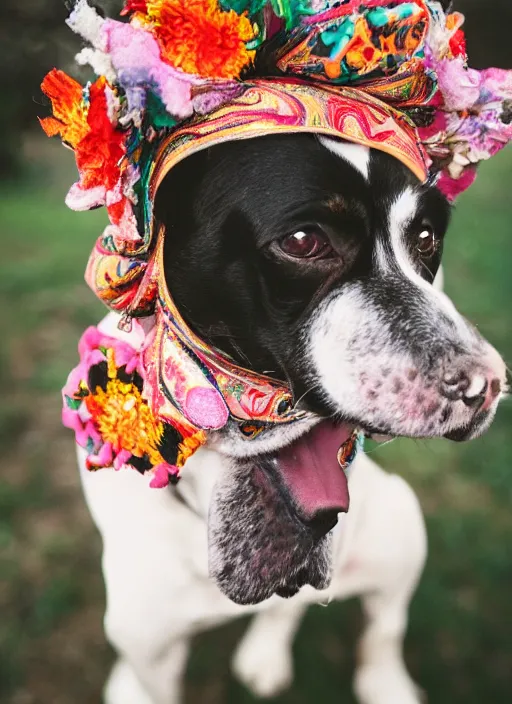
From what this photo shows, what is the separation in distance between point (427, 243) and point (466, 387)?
26cm

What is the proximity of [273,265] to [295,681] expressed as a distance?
1032 millimetres

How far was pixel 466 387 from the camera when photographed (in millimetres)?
794

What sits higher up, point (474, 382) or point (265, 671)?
point (474, 382)

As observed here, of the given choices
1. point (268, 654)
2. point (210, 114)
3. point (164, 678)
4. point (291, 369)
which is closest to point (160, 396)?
point (291, 369)

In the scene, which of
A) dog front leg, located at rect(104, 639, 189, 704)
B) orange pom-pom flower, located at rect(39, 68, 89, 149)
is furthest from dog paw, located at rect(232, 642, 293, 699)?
orange pom-pom flower, located at rect(39, 68, 89, 149)

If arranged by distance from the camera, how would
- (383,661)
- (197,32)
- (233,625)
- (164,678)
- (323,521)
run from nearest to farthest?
(197,32) < (323,521) < (164,678) < (383,661) < (233,625)

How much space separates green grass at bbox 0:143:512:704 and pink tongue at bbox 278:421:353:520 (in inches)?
26.4

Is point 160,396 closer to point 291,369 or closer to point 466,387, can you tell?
point 291,369

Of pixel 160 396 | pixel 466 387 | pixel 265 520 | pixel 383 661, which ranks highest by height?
pixel 466 387

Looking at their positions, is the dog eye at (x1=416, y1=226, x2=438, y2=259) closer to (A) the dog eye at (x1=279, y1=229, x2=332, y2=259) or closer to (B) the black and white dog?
→ (B) the black and white dog

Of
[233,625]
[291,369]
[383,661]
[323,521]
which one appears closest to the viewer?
[291,369]

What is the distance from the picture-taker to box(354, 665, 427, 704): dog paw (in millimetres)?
1403

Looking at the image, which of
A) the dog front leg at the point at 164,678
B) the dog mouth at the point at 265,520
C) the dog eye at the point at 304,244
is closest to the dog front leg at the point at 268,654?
the dog front leg at the point at 164,678

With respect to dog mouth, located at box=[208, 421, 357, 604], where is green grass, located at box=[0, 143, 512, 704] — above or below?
below
